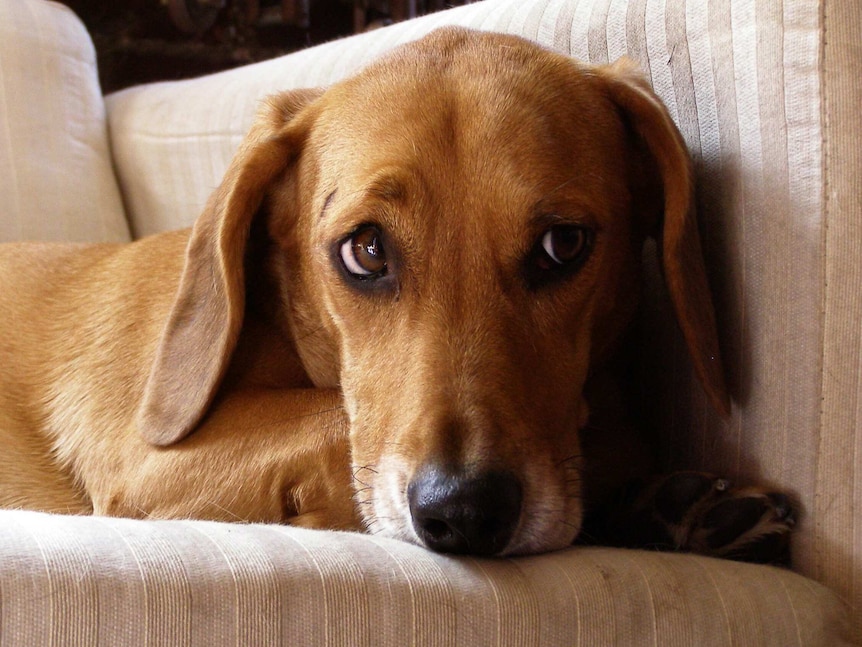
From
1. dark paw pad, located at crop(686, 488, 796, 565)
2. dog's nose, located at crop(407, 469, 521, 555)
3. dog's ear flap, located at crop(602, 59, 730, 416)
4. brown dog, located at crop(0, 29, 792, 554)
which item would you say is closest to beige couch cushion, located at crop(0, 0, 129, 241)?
brown dog, located at crop(0, 29, 792, 554)

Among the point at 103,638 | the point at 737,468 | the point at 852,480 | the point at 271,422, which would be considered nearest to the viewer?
the point at 103,638

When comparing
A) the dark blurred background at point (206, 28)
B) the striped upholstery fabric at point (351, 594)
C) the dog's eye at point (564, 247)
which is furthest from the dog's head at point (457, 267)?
the dark blurred background at point (206, 28)

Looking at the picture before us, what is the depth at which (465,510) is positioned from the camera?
4.31 ft

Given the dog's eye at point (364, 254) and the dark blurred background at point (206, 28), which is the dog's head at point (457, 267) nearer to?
the dog's eye at point (364, 254)

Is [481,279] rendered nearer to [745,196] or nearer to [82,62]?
[745,196]

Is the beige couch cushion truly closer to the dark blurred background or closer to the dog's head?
the dark blurred background

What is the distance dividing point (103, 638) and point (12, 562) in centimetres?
14

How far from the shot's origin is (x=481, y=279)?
1598mm

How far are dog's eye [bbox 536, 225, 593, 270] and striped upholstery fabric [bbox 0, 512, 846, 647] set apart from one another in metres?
0.50

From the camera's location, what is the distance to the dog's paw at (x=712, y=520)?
62.0 inches

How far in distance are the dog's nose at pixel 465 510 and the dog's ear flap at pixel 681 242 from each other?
490 millimetres

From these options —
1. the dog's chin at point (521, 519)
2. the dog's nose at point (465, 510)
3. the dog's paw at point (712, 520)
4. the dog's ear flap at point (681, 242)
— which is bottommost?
the dog's paw at point (712, 520)

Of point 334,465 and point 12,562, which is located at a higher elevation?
point 12,562

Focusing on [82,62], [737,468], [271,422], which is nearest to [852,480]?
[737,468]
